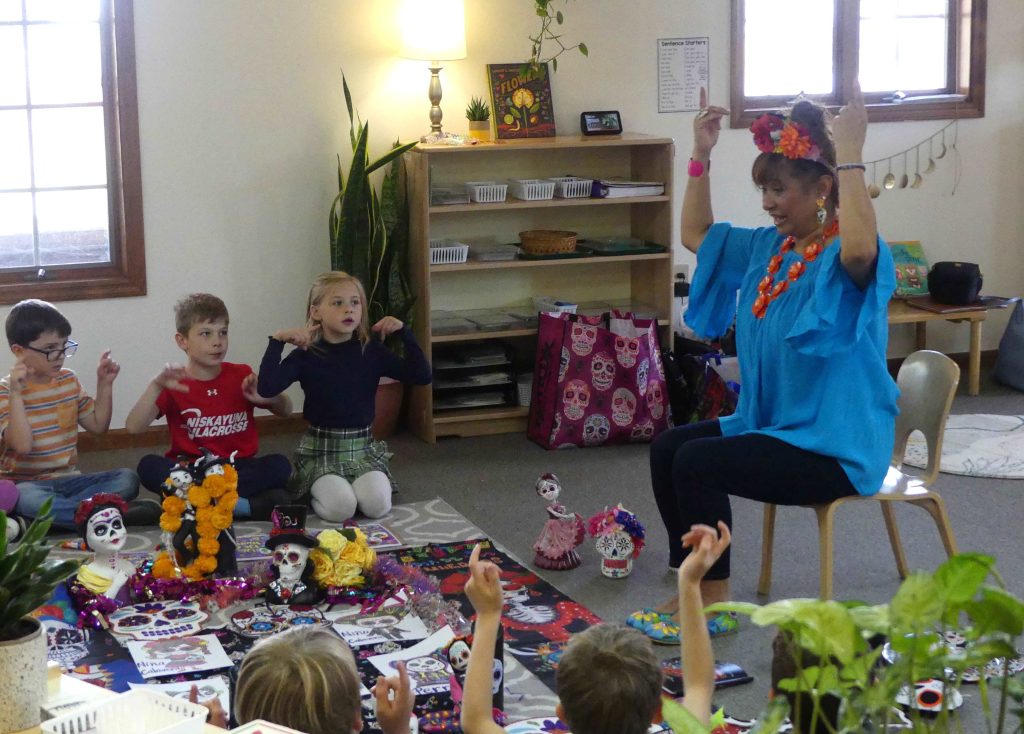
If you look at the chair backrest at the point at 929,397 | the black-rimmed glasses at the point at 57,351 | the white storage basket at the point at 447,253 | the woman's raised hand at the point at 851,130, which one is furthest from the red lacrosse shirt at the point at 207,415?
the woman's raised hand at the point at 851,130

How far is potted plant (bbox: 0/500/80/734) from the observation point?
1.61 meters

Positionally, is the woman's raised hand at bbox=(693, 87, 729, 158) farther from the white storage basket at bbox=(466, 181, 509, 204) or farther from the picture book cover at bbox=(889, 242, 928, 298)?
the picture book cover at bbox=(889, 242, 928, 298)

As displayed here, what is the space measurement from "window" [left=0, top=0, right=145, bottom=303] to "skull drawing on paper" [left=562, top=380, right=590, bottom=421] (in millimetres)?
1601

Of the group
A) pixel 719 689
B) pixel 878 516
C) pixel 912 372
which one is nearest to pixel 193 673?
pixel 719 689

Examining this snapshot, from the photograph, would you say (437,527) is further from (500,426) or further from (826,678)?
Result: (826,678)

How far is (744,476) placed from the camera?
2.96 m

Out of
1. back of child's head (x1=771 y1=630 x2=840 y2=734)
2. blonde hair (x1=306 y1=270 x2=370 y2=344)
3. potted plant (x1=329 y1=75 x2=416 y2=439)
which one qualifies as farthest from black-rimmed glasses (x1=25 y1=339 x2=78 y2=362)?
back of child's head (x1=771 y1=630 x2=840 y2=734)

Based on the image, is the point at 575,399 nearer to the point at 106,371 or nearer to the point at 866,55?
the point at 106,371

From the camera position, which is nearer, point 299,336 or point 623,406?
point 299,336

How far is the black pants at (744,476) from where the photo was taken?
9.64ft

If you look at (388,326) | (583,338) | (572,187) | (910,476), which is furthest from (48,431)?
(910,476)

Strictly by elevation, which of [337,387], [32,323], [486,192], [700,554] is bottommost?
[337,387]

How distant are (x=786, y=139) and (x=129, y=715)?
199 centimetres

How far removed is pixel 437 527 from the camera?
154 inches
